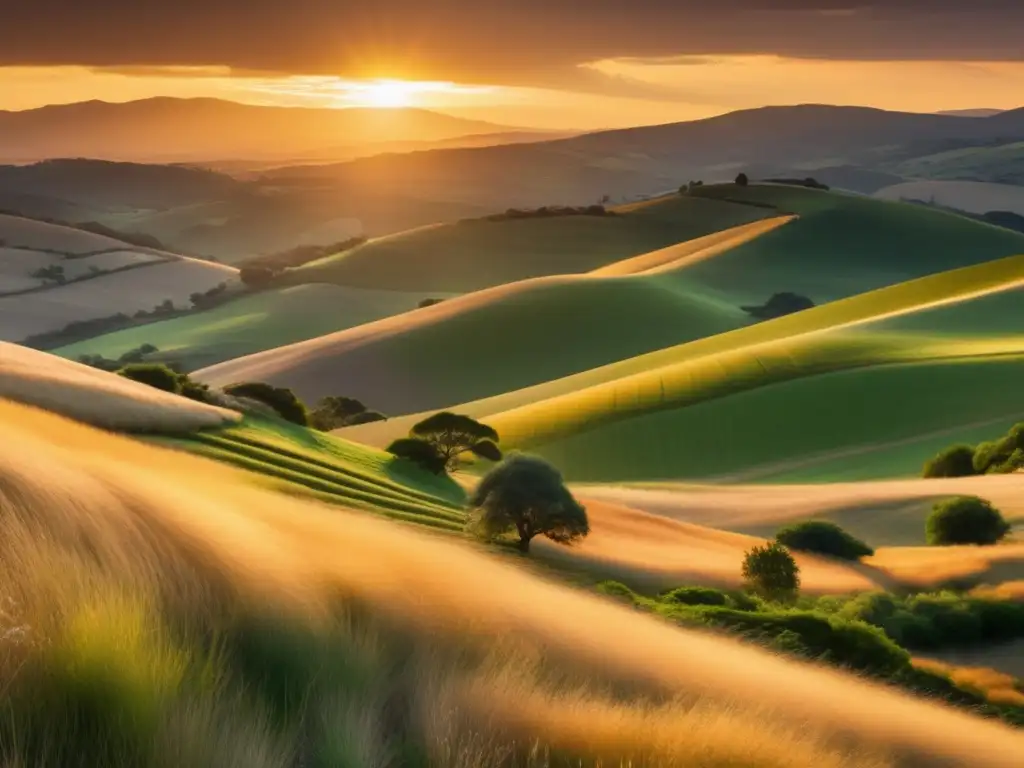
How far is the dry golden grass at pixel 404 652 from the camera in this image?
6445 millimetres

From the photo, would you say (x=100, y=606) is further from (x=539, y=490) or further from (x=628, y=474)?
(x=628, y=474)

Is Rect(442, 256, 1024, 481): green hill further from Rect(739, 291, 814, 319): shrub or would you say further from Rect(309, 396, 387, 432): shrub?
Rect(739, 291, 814, 319): shrub

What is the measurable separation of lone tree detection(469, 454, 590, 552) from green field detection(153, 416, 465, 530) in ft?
4.78

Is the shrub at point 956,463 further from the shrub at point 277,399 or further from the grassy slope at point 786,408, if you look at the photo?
the shrub at point 277,399

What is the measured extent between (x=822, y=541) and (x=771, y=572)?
12.5 m

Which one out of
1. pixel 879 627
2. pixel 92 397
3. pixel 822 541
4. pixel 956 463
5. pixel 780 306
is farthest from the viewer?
pixel 780 306

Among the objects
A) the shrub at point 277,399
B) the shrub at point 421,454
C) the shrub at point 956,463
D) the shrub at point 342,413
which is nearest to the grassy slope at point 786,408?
the shrub at point 956,463

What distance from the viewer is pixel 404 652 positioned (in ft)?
27.6

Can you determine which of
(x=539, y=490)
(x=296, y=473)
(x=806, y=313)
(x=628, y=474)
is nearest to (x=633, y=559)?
(x=539, y=490)

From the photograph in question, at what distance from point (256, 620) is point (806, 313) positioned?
146287 millimetres

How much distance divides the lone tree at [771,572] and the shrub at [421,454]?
16.0 metres

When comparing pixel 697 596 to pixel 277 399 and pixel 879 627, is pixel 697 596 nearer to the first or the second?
pixel 879 627

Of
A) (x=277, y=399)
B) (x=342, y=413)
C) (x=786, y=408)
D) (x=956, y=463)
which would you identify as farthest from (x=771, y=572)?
(x=342, y=413)

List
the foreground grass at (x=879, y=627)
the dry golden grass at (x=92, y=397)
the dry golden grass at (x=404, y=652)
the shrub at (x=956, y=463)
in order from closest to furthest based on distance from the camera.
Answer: the dry golden grass at (x=404, y=652)
the foreground grass at (x=879, y=627)
the dry golden grass at (x=92, y=397)
the shrub at (x=956, y=463)
